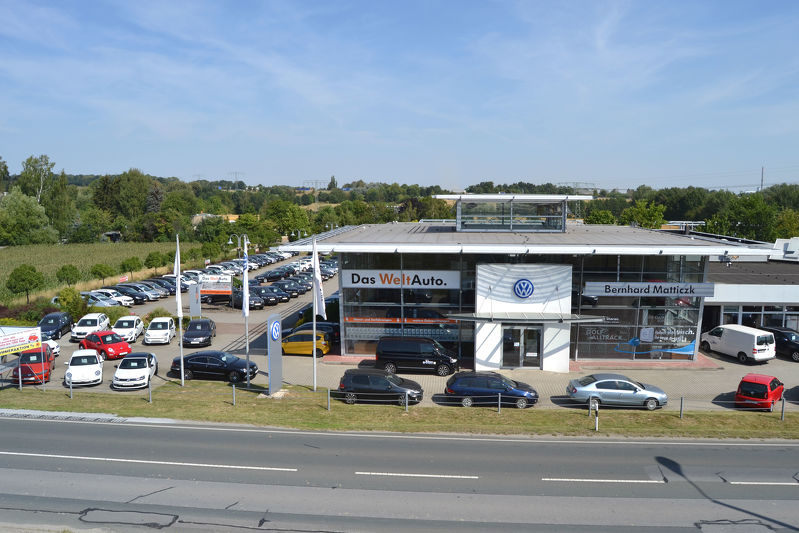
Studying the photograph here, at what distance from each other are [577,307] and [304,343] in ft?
45.0

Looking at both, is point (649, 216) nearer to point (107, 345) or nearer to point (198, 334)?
point (198, 334)

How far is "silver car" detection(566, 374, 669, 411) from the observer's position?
20.4 m

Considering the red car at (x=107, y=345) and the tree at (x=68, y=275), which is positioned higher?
the tree at (x=68, y=275)

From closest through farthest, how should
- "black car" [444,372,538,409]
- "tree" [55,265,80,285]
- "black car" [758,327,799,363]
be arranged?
1. "black car" [444,372,538,409]
2. "black car" [758,327,799,363]
3. "tree" [55,265,80,285]

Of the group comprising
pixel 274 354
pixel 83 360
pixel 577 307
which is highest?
pixel 577 307

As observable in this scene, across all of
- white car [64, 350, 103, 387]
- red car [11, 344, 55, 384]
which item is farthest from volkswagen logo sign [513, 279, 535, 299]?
red car [11, 344, 55, 384]

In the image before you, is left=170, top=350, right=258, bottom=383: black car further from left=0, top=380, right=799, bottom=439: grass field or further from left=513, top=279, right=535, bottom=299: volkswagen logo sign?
left=513, top=279, right=535, bottom=299: volkswagen logo sign

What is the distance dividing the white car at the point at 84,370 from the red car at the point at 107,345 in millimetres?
3876

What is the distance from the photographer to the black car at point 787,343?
27906mm

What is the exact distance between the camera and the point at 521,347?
2566 cm

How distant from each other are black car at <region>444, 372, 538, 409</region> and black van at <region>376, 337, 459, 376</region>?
3818 millimetres

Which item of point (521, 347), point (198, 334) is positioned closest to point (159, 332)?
point (198, 334)

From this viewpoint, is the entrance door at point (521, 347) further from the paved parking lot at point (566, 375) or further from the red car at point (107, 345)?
the red car at point (107, 345)

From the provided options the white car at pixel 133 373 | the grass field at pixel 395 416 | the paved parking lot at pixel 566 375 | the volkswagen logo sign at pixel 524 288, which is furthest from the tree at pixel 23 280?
the volkswagen logo sign at pixel 524 288
